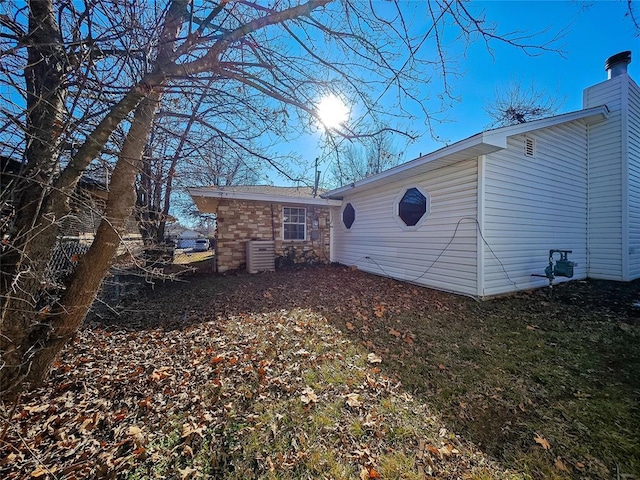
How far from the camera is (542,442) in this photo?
1.91 meters

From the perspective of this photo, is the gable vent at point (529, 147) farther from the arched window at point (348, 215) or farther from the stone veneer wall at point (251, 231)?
the stone veneer wall at point (251, 231)

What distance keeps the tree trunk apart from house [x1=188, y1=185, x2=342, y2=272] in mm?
5070

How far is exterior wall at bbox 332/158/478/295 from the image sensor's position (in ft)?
17.5

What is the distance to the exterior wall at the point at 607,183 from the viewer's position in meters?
6.34

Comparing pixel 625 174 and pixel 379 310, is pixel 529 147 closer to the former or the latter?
pixel 625 174

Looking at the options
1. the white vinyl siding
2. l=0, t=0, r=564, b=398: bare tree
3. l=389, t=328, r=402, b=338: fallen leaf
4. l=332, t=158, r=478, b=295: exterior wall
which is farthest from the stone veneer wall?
the white vinyl siding

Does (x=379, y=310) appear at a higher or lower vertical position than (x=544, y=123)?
lower

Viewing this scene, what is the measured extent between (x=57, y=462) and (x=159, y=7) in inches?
144

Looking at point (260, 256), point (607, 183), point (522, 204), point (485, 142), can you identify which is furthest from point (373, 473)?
point (607, 183)

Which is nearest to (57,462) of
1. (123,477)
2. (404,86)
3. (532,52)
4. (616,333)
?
(123,477)

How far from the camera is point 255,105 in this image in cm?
334

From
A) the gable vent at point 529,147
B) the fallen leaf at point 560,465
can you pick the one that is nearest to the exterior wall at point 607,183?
the gable vent at point 529,147

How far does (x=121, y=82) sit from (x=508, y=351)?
5.36 meters

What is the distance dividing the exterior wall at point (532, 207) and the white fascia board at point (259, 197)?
5794 mm
